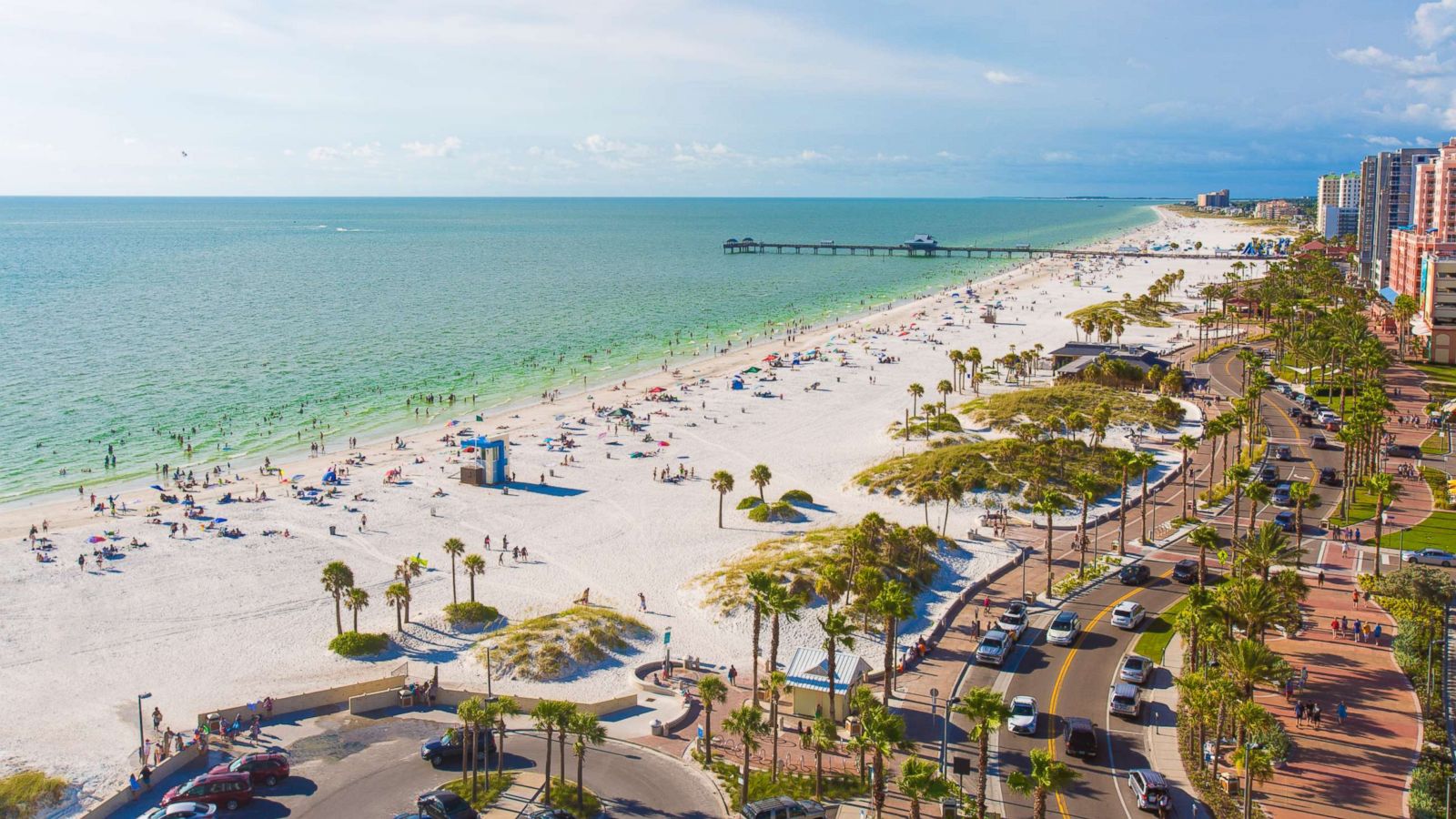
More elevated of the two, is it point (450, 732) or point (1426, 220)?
point (1426, 220)

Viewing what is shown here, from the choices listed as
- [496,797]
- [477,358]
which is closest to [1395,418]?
[496,797]

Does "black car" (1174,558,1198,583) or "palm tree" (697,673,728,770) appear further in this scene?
"black car" (1174,558,1198,583)

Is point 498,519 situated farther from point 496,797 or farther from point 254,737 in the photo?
point 496,797

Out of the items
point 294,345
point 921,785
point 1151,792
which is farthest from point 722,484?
point 294,345

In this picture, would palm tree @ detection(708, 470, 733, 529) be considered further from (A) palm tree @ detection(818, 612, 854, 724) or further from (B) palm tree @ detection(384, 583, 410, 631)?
(A) palm tree @ detection(818, 612, 854, 724)

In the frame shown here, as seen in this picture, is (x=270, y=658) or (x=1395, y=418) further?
(x=1395, y=418)

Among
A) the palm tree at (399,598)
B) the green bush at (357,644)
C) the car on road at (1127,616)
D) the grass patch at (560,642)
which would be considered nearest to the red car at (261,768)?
the grass patch at (560,642)

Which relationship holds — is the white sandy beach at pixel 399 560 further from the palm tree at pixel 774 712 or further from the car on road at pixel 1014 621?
the palm tree at pixel 774 712

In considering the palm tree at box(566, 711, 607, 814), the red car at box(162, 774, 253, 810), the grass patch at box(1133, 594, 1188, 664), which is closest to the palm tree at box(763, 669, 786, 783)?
the palm tree at box(566, 711, 607, 814)
